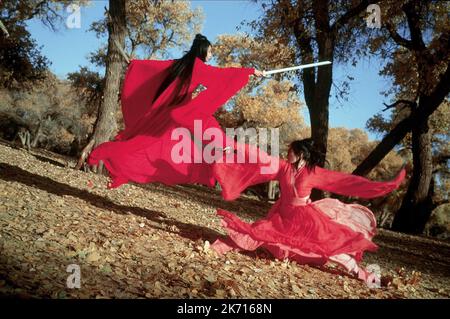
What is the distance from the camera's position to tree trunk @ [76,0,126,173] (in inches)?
390

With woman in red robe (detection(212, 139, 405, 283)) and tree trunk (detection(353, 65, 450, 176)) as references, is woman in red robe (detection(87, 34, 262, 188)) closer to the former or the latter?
woman in red robe (detection(212, 139, 405, 283))

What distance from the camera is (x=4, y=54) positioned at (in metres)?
→ 21.0

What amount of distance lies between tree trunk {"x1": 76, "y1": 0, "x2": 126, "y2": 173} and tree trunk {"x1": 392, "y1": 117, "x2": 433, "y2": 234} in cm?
1129

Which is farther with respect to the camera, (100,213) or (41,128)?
(41,128)

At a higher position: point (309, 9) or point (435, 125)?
point (309, 9)

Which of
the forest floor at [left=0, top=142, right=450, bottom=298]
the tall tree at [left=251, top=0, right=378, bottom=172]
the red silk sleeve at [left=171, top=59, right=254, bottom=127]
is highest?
the tall tree at [left=251, top=0, right=378, bottom=172]

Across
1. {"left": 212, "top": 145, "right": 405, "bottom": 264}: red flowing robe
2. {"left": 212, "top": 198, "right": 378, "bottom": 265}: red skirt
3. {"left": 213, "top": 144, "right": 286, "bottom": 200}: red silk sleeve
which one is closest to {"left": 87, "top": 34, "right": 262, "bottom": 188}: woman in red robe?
{"left": 213, "top": 144, "right": 286, "bottom": 200}: red silk sleeve

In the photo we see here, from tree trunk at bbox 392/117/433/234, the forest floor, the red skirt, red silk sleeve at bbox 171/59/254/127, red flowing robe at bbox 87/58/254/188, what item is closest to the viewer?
the forest floor

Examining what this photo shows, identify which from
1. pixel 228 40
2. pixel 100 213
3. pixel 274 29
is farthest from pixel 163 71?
pixel 228 40

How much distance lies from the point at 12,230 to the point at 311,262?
12.4 feet

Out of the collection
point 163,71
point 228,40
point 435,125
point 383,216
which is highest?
point 228,40
